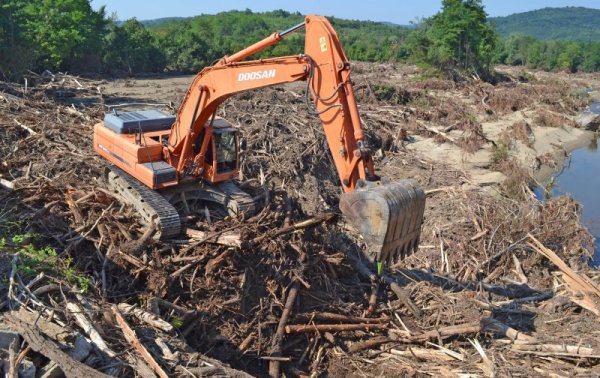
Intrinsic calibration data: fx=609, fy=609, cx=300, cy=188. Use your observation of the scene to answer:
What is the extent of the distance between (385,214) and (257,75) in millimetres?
3048

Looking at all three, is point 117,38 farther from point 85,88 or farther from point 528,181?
point 528,181

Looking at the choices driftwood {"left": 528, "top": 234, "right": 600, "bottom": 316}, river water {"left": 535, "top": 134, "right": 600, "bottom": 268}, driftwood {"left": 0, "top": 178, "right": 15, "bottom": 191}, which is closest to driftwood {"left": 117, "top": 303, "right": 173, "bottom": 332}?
driftwood {"left": 0, "top": 178, "right": 15, "bottom": 191}

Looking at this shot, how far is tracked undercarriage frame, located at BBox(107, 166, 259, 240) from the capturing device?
9656 millimetres

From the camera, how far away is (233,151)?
420 inches

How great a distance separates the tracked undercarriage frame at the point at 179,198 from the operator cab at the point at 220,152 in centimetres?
28

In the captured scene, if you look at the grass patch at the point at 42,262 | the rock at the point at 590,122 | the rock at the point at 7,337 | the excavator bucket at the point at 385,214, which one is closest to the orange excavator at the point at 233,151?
the excavator bucket at the point at 385,214

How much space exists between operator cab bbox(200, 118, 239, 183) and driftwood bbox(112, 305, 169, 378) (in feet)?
11.1

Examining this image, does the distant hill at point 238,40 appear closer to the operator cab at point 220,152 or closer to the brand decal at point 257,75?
the operator cab at point 220,152

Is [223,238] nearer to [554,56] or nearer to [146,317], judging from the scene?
[146,317]

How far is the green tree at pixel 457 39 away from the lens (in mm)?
40750

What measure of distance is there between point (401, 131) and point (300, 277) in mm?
13451

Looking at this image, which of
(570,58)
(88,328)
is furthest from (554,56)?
(88,328)

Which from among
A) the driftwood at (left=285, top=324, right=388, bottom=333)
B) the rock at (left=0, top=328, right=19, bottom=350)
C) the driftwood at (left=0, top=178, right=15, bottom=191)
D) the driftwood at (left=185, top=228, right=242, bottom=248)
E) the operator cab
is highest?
the operator cab

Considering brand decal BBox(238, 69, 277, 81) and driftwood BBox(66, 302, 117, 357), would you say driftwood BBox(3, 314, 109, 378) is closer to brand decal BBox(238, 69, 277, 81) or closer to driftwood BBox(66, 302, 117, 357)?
driftwood BBox(66, 302, 117, 357)
